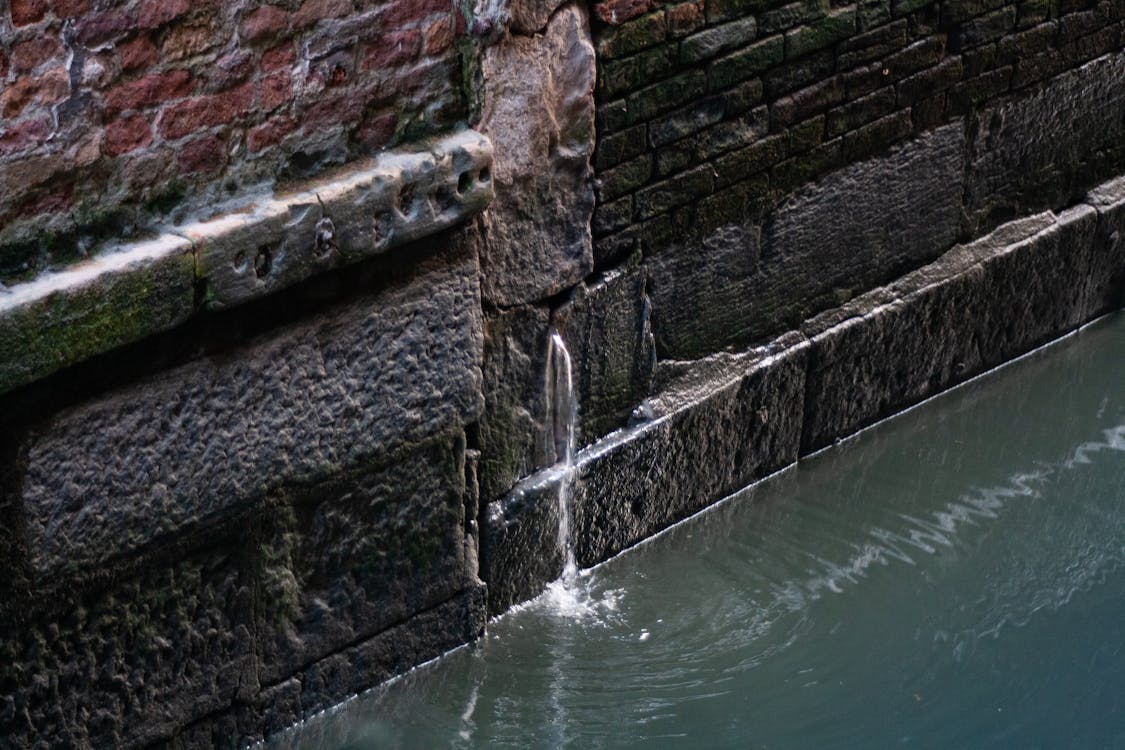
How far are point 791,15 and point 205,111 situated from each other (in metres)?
1.63

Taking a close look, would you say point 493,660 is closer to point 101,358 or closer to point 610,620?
point 610,620

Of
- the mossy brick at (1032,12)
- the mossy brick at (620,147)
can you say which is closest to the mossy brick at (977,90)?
the mossy brick at (1032,12)

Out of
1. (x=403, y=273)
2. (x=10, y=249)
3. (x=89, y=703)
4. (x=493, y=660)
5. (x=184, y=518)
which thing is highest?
(x=10, y=249)

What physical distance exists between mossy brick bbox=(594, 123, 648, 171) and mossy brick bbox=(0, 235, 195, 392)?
3.78ft

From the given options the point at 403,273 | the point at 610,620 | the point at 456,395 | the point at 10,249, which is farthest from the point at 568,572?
the point at 10,249

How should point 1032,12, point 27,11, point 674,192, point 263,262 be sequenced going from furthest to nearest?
point 1032,12 → point 674,192 → point 263,262 → point 27,11

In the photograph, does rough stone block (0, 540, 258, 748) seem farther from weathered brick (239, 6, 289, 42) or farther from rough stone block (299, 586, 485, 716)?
weathered brick (239, 6, 289, 42)

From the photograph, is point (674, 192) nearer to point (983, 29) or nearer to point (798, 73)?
point (798, 73)

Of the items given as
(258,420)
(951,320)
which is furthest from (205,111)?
(951,320)

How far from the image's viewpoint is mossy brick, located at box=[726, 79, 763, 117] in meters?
4.03

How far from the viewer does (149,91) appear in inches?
115

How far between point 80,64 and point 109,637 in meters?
1.09

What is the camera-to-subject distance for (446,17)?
3346 mm

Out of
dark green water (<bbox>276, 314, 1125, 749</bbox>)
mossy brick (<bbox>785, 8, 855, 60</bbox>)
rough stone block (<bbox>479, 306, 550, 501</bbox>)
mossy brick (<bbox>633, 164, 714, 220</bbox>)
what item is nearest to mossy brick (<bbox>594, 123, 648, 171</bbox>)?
mossy brick (<bbox>633, 164, 714, 220</bbox>)
